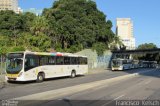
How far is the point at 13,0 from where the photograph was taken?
7062 inches

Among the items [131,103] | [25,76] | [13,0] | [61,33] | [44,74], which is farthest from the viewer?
[13,0]

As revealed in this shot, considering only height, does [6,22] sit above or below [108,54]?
above

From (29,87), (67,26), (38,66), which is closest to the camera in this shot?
(29,87)

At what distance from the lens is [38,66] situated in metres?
30.5

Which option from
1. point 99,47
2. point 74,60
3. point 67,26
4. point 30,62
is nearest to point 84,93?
point 30,62

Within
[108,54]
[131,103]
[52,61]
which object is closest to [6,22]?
[108,54]

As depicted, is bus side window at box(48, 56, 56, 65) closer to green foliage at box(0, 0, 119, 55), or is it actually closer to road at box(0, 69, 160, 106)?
road at box(0, 69, 160, 106)

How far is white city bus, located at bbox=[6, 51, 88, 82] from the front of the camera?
2841 centimetres

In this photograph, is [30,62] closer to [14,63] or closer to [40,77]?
[14,63]

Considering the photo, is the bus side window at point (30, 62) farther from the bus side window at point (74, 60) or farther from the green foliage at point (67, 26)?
the green foliage at point (67, 26)

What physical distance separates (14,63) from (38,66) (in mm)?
2512

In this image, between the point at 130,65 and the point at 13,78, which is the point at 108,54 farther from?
the point at 13,78

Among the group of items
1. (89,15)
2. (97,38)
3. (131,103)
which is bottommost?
(131,103)

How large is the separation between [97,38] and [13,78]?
5219 cm
